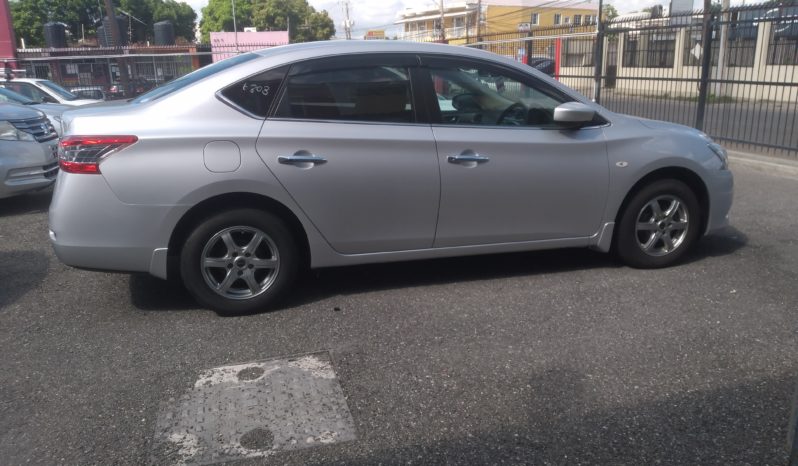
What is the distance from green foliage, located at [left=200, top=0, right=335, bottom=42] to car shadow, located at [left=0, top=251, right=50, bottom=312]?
73.1m

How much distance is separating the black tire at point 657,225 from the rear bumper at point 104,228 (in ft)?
10.4

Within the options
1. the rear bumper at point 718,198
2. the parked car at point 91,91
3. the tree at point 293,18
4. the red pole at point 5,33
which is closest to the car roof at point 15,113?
the rear bumper at point 718,198

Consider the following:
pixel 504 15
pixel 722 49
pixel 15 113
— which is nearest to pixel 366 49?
pixel 15 113

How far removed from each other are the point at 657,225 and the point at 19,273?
198 inches

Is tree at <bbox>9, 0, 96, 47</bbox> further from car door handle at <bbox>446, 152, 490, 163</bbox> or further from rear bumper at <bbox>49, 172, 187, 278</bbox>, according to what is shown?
car door handle at <bbox>446, 152, 490, 163</bbox>

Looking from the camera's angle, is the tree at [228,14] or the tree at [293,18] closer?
the tree at [293,18]

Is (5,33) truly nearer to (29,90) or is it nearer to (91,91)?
(91,91)

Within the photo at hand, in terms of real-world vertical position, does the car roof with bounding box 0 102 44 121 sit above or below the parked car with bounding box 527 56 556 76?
below

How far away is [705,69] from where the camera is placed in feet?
32.7

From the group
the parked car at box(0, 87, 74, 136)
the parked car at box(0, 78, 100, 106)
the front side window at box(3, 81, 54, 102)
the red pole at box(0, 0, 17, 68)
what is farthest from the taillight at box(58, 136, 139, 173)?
the red pole at box(0, 0, 17, 68)

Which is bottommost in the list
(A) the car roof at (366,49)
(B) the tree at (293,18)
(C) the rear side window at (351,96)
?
(C) the rear side window at (351,96)

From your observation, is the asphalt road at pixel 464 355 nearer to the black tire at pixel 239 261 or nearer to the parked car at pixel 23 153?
the black tire at pixel 239 261

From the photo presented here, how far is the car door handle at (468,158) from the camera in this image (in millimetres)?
4543

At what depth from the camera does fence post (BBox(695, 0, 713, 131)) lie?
9.68 m
